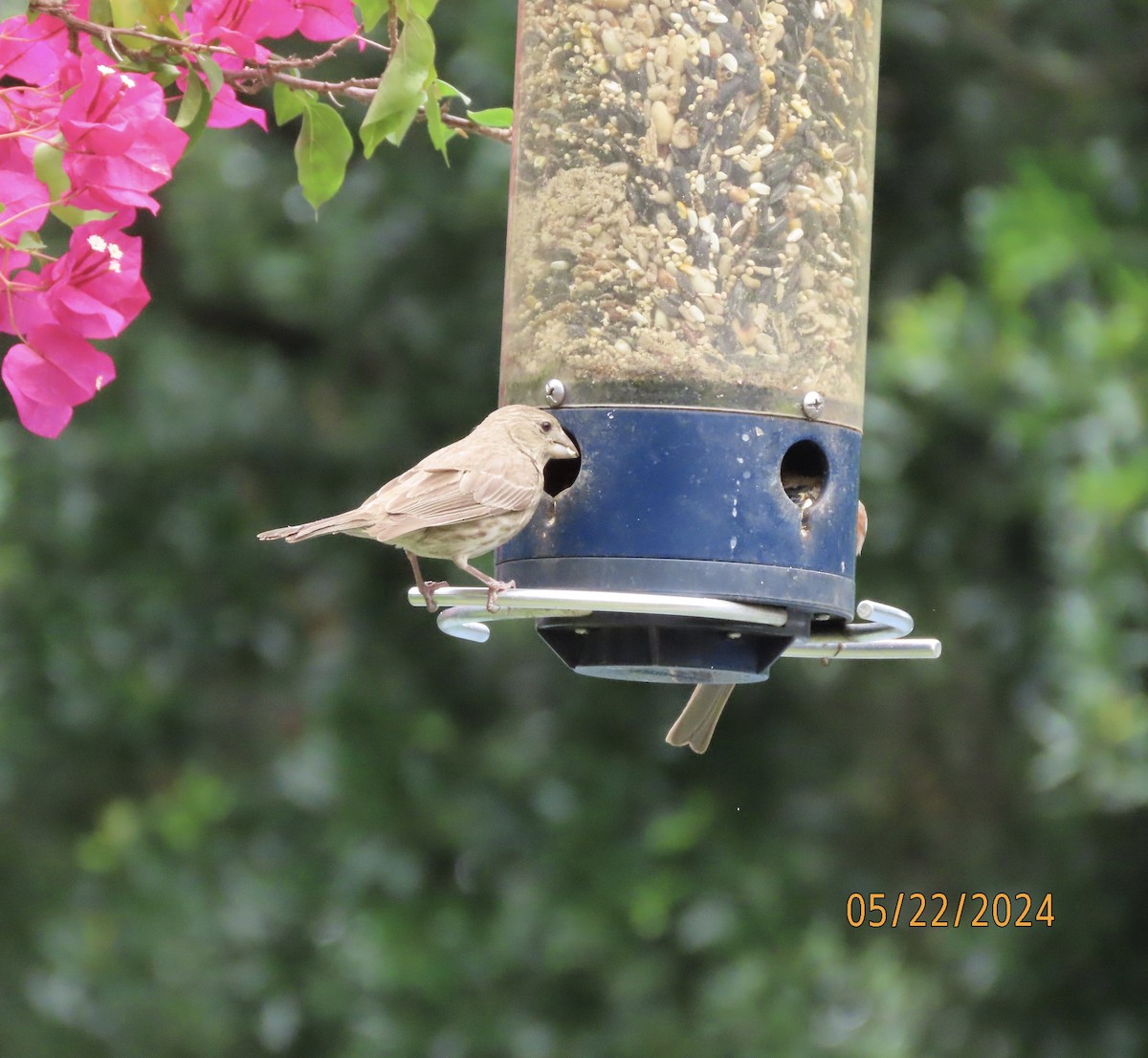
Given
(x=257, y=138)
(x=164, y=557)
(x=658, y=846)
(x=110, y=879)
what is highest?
(x=257, y=138)

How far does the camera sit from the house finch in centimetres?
429

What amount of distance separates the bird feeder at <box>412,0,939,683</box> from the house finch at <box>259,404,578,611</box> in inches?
3.8

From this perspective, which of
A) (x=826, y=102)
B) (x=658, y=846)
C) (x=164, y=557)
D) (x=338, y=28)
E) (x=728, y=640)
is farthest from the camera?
(x=164, y=557)

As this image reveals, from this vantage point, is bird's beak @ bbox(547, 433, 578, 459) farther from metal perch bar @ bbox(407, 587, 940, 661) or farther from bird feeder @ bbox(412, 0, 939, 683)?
metal perch bar @ bbox(407, 587, 940, 661)

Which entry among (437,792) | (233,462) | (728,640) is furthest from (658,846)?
(728,640)

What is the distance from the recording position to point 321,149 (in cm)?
356

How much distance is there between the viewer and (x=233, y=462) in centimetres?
902

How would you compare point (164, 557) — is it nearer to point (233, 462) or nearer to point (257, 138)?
point (233, 462)

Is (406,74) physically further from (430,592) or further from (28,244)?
(430,592)

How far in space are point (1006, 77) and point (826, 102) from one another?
14.0 ft

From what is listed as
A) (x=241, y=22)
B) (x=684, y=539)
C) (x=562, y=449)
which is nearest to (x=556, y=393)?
(x=562, y=449)

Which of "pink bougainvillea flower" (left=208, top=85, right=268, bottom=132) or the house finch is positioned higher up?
"pink bougainvillea flower" (left=208, top=85, right=268, bottom=132)

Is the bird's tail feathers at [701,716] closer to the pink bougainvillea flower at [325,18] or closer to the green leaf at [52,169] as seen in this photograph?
the pink bougainvillea flower at [325,18]
